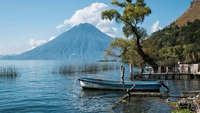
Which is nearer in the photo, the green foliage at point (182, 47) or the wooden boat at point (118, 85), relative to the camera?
the wooden boat at point (118, 85)

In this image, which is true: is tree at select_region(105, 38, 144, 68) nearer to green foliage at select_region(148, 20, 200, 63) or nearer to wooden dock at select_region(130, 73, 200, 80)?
wooden dock at select_region(130, 73, 200, 80)

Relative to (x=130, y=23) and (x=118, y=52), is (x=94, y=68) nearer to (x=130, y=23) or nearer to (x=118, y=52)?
(x=118, y=52)

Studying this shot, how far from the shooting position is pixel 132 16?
132 feet

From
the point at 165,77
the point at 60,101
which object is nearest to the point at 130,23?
the point at 165,77

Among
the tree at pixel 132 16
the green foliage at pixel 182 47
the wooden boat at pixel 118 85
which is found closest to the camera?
the wooden boat at pixel 118 85

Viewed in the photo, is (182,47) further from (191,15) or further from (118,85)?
(191,15)

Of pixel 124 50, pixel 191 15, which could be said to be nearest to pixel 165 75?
pixel 124 50

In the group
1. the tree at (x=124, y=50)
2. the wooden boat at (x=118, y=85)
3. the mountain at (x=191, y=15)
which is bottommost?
the wooden boat at (x=118, y=85)

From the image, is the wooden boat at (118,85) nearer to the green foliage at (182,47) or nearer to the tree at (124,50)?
the tree at (124,50)

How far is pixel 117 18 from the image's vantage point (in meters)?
42.2

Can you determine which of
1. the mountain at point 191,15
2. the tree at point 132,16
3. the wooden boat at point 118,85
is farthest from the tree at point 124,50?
the mountain at point 191,15

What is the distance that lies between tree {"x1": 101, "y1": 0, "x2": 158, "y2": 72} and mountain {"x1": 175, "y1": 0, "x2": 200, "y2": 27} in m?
113

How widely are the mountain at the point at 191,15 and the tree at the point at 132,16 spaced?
369 ft

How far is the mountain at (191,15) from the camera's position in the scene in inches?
5950
